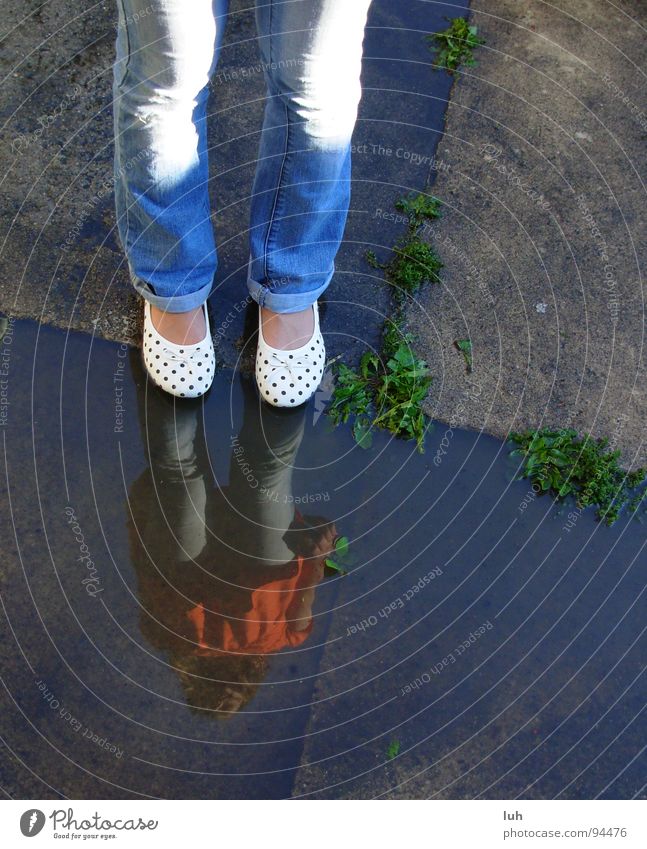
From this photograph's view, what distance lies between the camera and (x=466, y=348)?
228 cm

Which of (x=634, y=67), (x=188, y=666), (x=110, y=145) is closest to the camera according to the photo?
(x=188, y=666)

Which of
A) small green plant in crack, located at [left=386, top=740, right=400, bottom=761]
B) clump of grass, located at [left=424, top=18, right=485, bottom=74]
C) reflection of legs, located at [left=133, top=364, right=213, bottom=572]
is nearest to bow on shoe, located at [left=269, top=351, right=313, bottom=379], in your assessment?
reflection of legs, located at [left=133, top=364, right=213, bottom=572]

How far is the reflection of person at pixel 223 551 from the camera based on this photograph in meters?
1.87

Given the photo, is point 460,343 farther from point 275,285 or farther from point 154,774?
point 154,774

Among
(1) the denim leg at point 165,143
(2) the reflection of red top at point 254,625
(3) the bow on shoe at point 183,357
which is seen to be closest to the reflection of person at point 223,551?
(2) the reflection of red top at point 254,625

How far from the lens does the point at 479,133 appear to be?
263 centimetres

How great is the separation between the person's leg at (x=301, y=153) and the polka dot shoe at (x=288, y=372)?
0.03 metres

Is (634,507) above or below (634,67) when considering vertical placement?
below

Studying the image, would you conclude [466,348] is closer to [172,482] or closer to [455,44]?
[172,482]

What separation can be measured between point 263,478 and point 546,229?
1112 millimetres

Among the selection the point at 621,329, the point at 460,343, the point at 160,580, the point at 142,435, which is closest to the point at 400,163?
the point at 460,343

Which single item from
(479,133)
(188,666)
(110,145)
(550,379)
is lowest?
(188,666)
